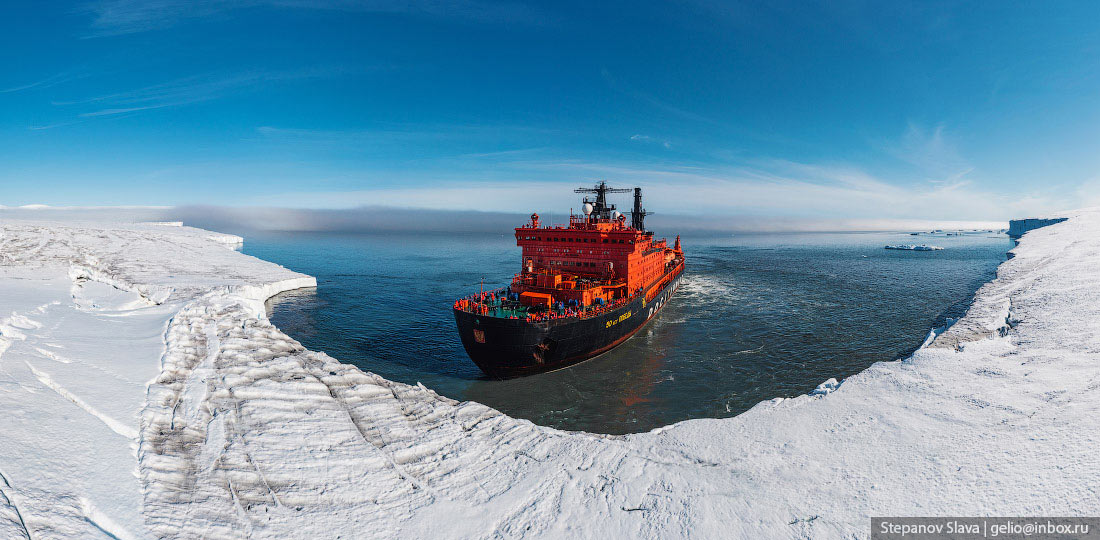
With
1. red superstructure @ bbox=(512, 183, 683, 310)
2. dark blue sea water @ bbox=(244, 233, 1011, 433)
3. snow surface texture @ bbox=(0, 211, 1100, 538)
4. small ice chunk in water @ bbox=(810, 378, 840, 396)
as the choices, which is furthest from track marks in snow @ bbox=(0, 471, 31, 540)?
red superstructure @ bbox=(512, 183, 683, 310)

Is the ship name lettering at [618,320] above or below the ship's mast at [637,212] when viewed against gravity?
below

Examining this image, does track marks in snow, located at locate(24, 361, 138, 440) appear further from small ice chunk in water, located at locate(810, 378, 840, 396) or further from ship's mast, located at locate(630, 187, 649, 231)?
ship's mast, located at locate(630, 187, 649, 231)

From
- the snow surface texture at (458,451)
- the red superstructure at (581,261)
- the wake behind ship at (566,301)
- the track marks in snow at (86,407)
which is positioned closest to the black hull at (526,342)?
the wake behind ship at (566,301)

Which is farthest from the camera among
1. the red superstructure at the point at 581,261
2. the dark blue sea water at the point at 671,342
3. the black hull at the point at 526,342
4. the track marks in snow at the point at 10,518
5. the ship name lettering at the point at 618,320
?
the red superstructure at the point at 581,261

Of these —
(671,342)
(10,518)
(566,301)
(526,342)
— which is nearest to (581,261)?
(566,301)

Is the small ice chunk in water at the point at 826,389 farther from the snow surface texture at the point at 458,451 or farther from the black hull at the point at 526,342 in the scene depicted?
the black hull at the point at 526,342

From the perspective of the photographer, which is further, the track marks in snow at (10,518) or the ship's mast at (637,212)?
the ship's mast at (637,212)

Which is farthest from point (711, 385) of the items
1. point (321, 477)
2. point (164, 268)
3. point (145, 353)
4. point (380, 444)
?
point (164, 268)
